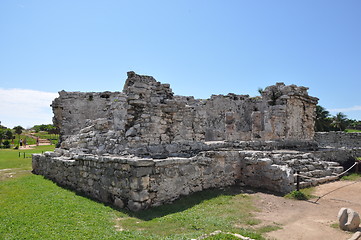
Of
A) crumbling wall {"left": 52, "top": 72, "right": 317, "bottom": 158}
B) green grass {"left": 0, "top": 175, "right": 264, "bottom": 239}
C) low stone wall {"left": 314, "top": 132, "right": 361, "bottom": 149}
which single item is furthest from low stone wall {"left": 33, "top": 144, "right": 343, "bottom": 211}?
A: low stone wall {"left": 314, "top": 132, "right": 361, "bottom": 149}

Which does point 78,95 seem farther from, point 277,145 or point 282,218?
point 282,218

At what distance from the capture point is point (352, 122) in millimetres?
50312

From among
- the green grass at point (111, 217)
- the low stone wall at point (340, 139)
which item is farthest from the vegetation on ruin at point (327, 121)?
the green grass at point (111, 217)

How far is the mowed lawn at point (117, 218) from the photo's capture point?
461 cm

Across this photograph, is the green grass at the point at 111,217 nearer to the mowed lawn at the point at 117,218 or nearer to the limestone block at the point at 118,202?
the mowed lawn at the point at 117,218

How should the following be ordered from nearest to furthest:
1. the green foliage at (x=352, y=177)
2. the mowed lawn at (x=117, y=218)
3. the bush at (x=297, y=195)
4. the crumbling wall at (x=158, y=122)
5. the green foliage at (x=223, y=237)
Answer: the green foliage at (x=223, y=237) < the mowed lawn at (x=117, y=218) < the bush at (x=297, y=195) < the crumbling wall at (x=158, y=122) < the green foliage at (x=352, y=177)

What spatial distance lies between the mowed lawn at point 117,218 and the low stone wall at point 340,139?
22655 mm

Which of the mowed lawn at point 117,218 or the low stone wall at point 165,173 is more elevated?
the low stone wall at point 165,173

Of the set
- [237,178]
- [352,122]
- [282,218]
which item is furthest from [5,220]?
[352,122]

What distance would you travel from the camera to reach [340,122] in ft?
134

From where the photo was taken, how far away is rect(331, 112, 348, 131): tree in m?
40.7

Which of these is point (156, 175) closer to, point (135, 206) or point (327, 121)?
point (135, 206)

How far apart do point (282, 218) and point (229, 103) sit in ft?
49.6

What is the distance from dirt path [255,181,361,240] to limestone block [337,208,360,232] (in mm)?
132
